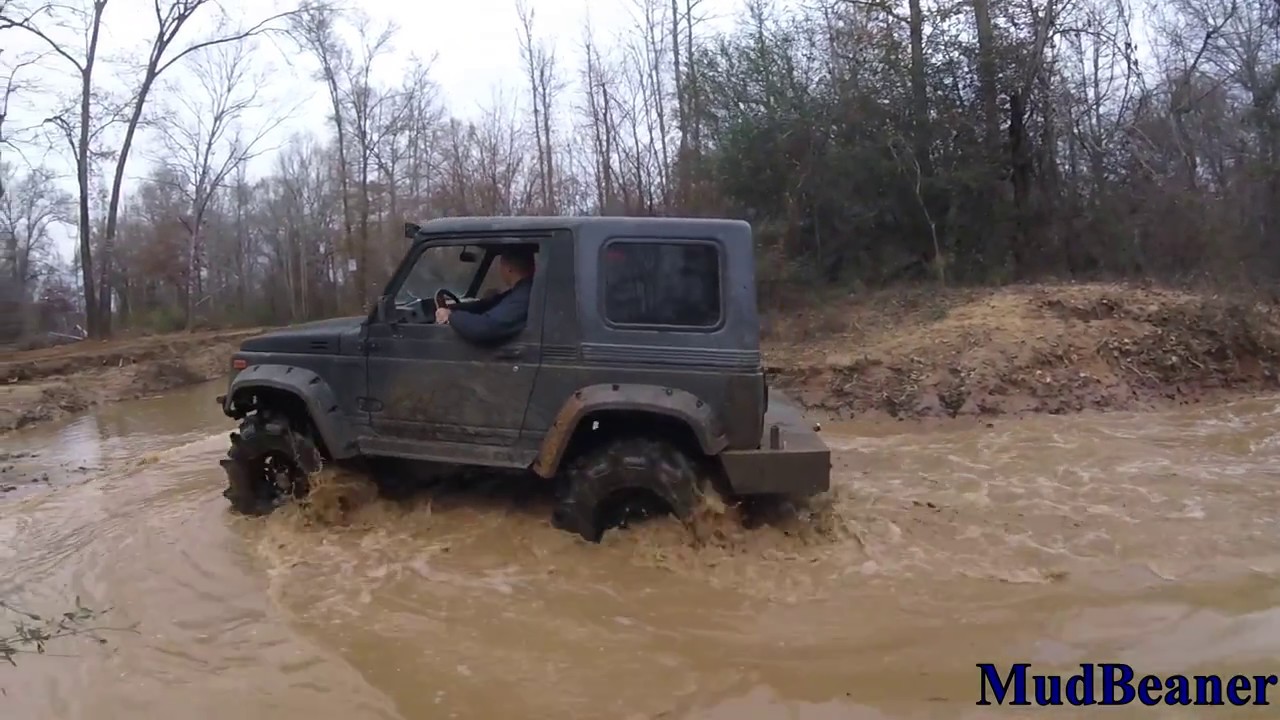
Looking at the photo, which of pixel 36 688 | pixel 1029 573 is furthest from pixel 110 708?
pixel 1029 573

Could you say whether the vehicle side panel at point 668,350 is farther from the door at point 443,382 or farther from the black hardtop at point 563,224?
the door at point 443,382

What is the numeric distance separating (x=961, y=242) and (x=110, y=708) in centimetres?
1432

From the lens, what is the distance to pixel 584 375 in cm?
523

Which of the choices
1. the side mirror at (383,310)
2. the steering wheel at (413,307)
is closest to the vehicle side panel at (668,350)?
the steering wheel at (413,307)

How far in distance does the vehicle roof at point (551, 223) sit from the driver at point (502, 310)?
171 millimetres

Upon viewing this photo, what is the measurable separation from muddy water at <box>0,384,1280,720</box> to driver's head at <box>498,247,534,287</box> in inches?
62.4

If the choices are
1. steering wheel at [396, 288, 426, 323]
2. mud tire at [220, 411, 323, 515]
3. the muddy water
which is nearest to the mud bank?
the muddy water

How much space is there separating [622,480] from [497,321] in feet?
3.96

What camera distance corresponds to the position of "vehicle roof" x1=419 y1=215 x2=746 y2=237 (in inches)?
210

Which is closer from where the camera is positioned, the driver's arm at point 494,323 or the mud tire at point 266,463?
the driver's arm at point 494,323

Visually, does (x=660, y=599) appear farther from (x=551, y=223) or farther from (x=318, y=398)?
(x=318, y=398)

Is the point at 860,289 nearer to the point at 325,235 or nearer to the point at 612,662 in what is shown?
the point at 612,662

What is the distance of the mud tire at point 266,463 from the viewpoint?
19.5ft

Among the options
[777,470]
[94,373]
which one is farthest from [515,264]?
[94,373]
